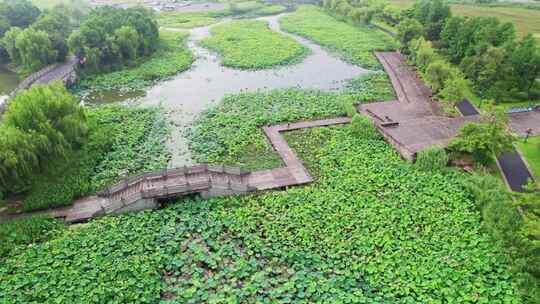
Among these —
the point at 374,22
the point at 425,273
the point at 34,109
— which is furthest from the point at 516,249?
the point at 374,22

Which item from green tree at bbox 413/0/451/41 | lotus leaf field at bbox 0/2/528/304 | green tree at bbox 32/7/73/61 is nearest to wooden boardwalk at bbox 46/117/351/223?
lotus leaf field at bbox 0/2/528/304

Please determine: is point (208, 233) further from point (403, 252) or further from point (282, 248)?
point (403, 252)

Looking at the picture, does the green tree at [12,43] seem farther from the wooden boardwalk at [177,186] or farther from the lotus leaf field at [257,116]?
the wooden boardwalk at [177,186]

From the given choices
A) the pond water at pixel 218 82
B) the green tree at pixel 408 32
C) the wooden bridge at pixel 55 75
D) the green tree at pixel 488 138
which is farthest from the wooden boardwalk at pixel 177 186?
the green tree at pixel 408 32

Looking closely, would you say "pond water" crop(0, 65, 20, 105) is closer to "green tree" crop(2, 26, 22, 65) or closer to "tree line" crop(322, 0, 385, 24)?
"green tree" crop(2, 26, 22, 65)

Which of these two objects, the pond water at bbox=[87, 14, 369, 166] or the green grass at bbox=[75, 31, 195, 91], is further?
the green grass at bbox=[75, 31, 195, 91]

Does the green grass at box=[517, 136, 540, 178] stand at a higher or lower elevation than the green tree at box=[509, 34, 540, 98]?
lower

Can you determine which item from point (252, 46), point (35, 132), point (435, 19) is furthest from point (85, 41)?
point (435, 19)
